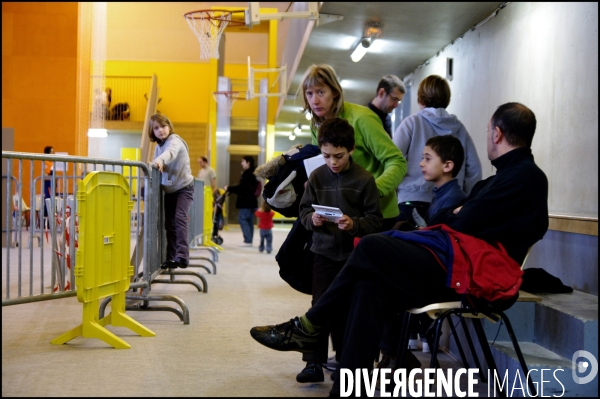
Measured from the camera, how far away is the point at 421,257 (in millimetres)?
2830

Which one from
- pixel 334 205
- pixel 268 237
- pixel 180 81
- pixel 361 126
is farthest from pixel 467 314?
pixel 180 81

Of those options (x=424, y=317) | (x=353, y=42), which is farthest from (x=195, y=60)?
(x=424, y=317)

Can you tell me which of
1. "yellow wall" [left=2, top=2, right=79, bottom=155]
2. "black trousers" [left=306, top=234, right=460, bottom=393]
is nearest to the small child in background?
"black trousers" [left=306, top=234, right=460, bottom=393]

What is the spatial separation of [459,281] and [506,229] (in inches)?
12.6

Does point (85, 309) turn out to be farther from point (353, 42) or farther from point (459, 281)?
point (353, 42)

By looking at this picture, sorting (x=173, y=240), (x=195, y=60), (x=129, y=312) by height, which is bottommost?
(x=129, y=312)

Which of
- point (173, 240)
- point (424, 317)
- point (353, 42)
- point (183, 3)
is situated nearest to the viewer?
point (424, 317)

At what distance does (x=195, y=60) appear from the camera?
2295cm

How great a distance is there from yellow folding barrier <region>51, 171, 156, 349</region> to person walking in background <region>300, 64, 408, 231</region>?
136 cm

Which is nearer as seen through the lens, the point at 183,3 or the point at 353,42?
the point at 353,42

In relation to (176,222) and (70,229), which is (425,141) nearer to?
(70,229)

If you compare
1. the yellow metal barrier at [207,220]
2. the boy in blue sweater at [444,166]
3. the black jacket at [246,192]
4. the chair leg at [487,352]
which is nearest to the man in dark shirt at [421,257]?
the chair leg at [487,352]

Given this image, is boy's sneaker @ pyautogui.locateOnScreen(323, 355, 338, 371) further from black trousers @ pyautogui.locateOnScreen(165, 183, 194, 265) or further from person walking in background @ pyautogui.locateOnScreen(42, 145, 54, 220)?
black trousers @ pyautogui.locateOnScreen(165, 183, 194, 265)

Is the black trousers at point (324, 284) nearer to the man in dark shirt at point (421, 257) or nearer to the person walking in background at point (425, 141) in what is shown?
the man in dark shirt at point (421, 257)
